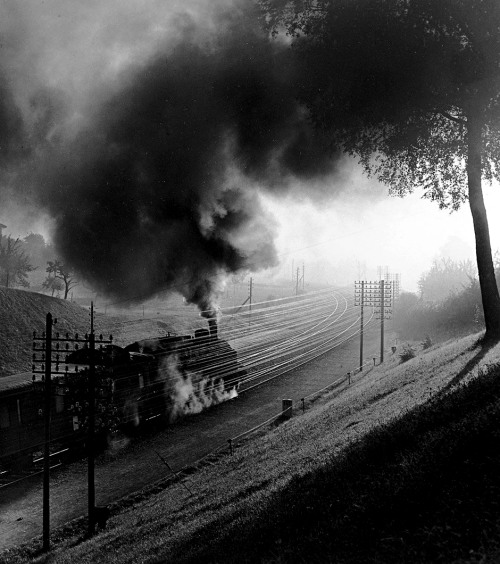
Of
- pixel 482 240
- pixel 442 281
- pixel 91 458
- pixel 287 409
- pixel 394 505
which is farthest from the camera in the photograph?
pixel 442 281

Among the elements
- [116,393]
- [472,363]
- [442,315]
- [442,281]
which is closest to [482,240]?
[472,363]

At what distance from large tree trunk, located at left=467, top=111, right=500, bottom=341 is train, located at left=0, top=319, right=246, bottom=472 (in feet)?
38.9

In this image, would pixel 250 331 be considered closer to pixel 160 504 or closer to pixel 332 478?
pixel 160 504

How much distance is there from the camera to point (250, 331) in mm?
46844

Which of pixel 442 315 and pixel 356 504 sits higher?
pixel 356 504

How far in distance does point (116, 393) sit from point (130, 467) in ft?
8.97

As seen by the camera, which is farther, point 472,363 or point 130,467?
point 130,467

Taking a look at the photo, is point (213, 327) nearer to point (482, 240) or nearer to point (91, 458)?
point (91, 458)

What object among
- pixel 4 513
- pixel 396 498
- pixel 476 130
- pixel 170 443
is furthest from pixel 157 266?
pixel 396 498

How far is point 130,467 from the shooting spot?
53.6 ft

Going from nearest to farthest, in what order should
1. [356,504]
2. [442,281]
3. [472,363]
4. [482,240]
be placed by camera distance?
[356,504], [472,363], [482,240], [442,281]

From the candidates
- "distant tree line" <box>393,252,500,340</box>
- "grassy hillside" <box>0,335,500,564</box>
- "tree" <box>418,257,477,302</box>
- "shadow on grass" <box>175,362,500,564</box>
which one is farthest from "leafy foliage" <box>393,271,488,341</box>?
"shadow on grass" <box>175,362,500,564</box>

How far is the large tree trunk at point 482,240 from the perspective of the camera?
14375 millimetres

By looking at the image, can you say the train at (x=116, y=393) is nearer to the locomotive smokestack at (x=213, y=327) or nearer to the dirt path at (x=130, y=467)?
the locomotive smokestack at (x=213, y=327)
